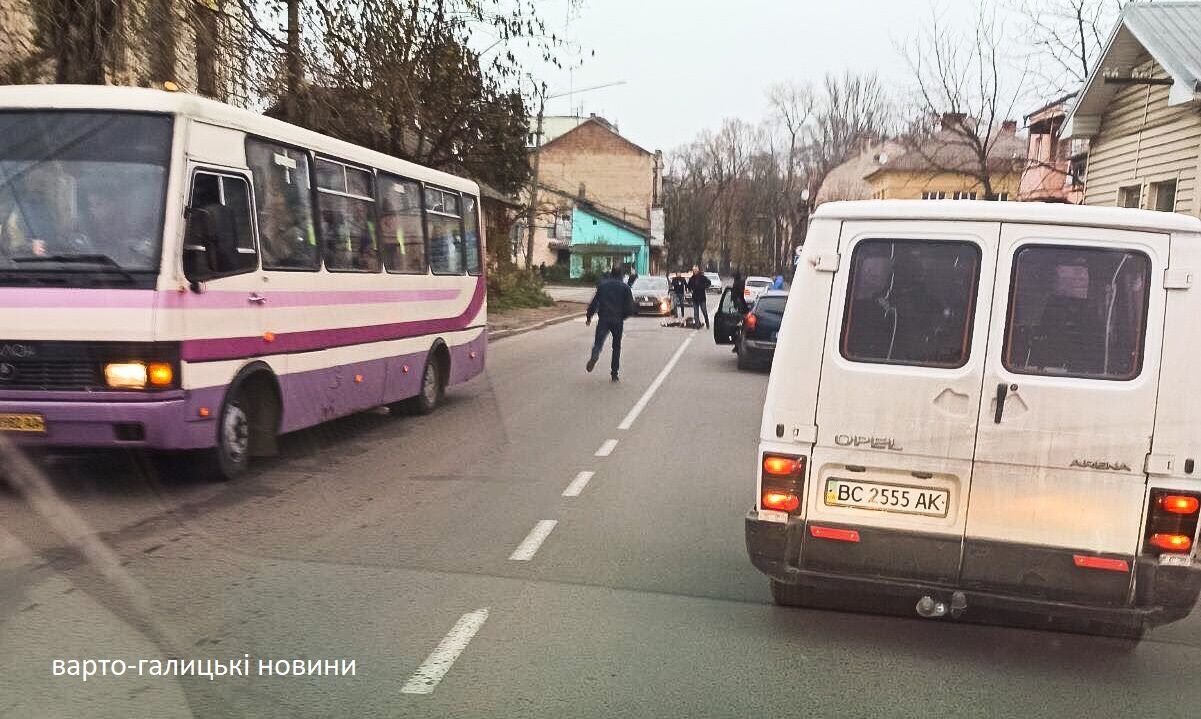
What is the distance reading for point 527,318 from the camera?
33.4 metres

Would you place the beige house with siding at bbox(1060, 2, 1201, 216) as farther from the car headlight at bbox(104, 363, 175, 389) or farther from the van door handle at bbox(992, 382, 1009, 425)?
the car headlight at bbox(104, 363, 175, 389)

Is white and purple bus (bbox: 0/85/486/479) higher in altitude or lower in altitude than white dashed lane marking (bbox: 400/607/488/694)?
higher

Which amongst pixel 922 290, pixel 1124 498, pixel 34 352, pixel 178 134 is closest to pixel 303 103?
pixel 178 134

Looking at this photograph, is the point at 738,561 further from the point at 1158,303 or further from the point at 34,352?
the point at 34,352

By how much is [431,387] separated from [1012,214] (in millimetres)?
9272

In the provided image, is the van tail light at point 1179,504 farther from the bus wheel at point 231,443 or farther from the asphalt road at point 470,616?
the bus wheel at point 231,443

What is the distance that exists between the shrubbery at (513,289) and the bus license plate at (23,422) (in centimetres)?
2903

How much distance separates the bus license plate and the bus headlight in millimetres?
526

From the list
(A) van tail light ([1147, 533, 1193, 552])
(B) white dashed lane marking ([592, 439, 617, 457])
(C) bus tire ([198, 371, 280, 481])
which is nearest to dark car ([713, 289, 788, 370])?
(B) white dashed lane marking ([592, 439, 617, 457])

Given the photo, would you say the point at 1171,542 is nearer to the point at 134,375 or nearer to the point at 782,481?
the point at 782,481

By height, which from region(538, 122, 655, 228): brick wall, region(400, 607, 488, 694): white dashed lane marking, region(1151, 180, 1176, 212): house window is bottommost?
region(400, 607, 488, 694): white dashed lane marking

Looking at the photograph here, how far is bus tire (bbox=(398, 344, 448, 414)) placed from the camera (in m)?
12.7

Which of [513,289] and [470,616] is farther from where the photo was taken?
[513,289]

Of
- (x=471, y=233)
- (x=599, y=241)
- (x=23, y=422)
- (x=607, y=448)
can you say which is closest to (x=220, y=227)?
(x=23, y=422)
